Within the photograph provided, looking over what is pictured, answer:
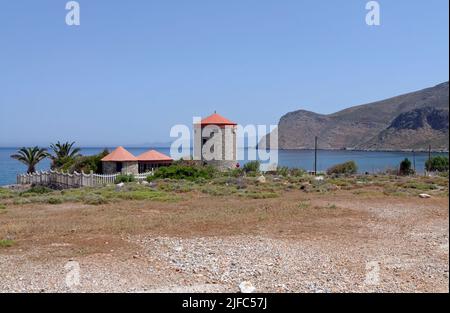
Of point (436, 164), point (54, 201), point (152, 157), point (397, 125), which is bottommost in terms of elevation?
point (54, 201)

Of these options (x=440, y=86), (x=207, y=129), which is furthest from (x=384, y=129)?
(x=207, y=129)

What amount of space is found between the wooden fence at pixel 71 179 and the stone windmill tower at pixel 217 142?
5.73 metres

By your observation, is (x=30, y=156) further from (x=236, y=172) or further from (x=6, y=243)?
(x=6, y=243)

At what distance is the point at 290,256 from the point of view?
7578 mm

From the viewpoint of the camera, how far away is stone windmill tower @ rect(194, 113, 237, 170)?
34844 millimetres

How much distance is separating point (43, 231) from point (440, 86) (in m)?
158

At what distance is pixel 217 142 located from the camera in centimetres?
3497

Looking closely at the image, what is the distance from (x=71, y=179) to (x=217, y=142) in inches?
448

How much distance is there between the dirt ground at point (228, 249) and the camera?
6.09 m

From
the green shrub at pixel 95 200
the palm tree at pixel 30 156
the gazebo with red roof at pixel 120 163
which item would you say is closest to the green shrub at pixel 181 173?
the gazebo with red roof at pixel 120 163

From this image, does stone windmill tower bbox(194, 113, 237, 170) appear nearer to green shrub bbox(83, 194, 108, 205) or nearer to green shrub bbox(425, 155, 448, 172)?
green shrub bbox(83, 194, 108, 205)

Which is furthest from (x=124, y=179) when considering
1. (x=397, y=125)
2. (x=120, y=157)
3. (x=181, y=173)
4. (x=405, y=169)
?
(x=397, y=125)

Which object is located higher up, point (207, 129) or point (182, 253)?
point (207, 129)

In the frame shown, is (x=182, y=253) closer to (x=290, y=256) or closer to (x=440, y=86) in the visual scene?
(x=290, y=256)
